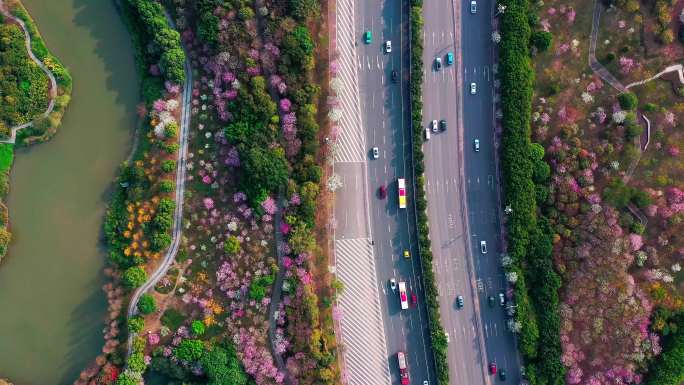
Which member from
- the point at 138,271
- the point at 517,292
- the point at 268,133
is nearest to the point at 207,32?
the point at 268,133

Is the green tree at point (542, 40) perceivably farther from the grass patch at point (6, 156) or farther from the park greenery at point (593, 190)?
the grass patch at point (6, 156)

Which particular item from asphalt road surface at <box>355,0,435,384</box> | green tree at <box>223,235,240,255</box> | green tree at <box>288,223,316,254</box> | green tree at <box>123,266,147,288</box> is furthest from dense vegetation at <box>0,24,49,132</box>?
asphalt road surface at <box>355,0,435,384</box>

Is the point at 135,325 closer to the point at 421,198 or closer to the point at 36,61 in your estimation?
the point at 36,61

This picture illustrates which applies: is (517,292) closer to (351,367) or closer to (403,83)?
(351,367)

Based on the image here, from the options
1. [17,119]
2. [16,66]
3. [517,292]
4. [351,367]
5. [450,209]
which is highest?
[16,66]

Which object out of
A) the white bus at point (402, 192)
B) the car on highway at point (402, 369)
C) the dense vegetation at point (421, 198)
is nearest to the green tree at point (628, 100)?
the dense vegetation at point (421, 198)

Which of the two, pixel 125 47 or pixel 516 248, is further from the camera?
pixel 125 47

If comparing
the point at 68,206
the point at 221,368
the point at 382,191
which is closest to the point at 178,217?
the point at 68,206
